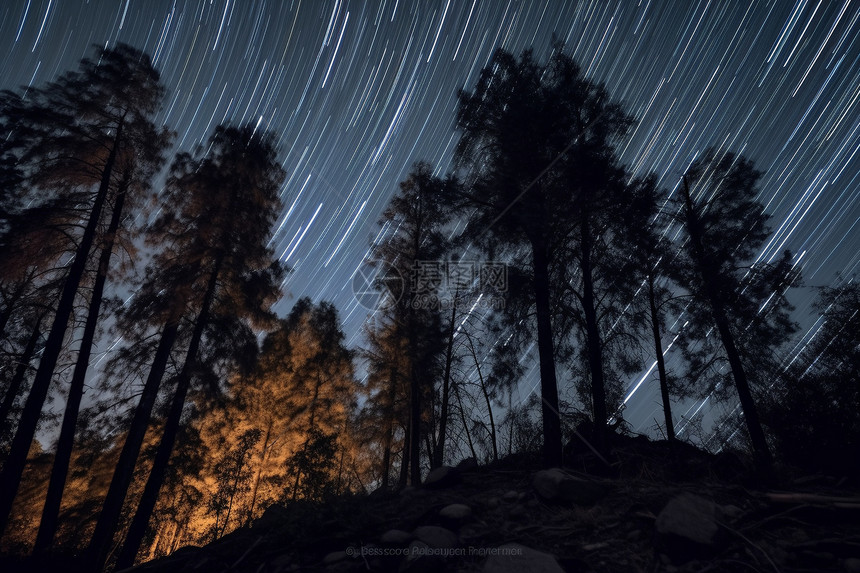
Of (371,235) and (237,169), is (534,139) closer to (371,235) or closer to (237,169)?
(371,235)

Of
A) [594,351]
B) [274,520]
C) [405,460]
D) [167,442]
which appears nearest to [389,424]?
[405,460]

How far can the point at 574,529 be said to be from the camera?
4.62 m

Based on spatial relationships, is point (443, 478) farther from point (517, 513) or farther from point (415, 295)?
point (415, 295)

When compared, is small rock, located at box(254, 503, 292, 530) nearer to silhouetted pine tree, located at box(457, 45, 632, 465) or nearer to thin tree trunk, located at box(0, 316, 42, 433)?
silhouetted pine tree, located at box(457, 45, 632, 465)

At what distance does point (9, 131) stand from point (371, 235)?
11.3m

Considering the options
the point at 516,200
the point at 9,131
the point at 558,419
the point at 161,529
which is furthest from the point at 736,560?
the point at 161,529

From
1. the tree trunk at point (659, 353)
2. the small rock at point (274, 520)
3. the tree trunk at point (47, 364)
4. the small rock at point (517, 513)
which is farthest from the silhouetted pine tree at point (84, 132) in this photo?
the tree trunk at point (659, 353)

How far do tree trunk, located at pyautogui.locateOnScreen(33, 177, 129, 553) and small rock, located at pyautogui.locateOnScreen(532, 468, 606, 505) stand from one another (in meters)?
10.3

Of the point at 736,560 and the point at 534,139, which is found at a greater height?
the point at 534,139

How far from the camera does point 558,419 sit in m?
8.14

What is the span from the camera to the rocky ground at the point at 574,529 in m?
3.75

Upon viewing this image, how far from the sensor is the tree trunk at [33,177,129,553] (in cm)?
820

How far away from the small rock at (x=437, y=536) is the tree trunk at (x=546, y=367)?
12.7ft

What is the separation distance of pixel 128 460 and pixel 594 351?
12208mm
